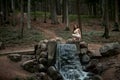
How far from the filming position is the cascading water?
20.8m

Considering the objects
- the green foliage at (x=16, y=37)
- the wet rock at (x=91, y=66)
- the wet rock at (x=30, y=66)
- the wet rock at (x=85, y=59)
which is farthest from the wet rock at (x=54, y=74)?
the green foliage at (x=16, y=37)

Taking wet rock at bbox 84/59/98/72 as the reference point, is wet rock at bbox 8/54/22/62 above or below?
→ above

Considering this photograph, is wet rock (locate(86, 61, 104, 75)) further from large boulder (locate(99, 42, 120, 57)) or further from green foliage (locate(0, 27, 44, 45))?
green foliage (locate(0, 27, 44, 45))

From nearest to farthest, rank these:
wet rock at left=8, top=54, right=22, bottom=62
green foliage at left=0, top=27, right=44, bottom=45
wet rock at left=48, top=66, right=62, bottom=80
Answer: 1. wet rock at left=48, top=66, right=62, bottom=80
2. wet rock at left=8, top=54, right=22, bottom=62
3. green foliage at left=0, top=27, right=44, bottom=45

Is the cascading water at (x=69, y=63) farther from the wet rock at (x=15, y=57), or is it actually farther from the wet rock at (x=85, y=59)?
the wet rock at (x=15, y=57)

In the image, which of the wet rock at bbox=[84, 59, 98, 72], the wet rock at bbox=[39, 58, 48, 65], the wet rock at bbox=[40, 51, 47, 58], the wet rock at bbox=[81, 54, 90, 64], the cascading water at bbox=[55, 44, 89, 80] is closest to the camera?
the cascading water at bbox=[55, 44, 89, 80]

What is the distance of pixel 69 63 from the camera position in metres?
22.1

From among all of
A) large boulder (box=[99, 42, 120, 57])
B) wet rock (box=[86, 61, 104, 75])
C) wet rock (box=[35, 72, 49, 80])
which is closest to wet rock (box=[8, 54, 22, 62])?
wet rock (box=[35, 72, 49, 80])

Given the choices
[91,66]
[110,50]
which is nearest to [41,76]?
[91,66]

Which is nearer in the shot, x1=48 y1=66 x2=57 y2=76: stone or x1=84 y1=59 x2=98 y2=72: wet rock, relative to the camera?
x1=48 y1=66 x2=57 y2=76: stone

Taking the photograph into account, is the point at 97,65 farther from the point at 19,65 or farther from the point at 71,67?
the point at 19,65

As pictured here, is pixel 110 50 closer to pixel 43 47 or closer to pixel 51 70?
pixel 51 70

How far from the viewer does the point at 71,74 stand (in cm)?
2092

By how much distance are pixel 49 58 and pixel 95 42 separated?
7562 mm
